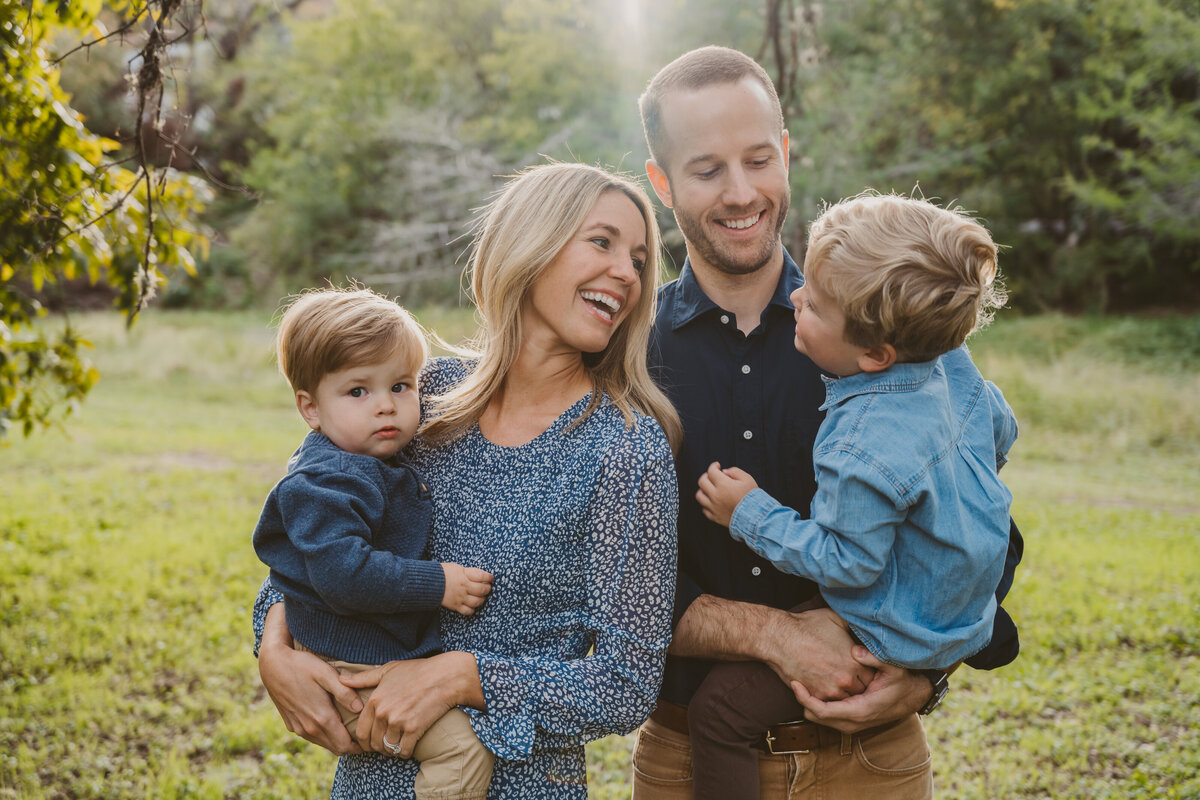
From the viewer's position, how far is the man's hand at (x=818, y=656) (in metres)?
2.15

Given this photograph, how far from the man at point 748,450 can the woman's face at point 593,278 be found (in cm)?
36

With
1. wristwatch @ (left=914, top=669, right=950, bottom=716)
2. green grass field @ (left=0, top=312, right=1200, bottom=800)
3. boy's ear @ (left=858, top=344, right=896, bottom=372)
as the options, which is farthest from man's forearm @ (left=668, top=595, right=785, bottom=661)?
green grass field @ (left=0, top=312, right=1200, bottom=800)

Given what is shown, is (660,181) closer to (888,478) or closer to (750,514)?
(750,514)

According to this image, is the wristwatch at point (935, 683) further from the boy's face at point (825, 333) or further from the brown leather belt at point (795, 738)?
the boy's face at point (825, 333)

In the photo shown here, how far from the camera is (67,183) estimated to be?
367cm

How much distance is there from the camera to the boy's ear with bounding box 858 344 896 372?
211cm

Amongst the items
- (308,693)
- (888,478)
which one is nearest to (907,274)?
(888,478)

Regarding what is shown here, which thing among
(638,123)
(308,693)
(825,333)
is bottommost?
(308,693)

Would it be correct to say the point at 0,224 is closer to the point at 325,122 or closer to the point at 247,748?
the point at 247,748

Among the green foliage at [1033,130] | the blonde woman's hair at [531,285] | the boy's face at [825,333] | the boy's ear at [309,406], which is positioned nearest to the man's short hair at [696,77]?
the blonde woman's hair at [531,285]

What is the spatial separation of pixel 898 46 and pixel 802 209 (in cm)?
673

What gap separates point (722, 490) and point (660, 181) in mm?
1077

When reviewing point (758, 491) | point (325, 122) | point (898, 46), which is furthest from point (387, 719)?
point (325, 122)

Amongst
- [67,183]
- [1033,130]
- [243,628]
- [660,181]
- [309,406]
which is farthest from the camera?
[1033,130]
